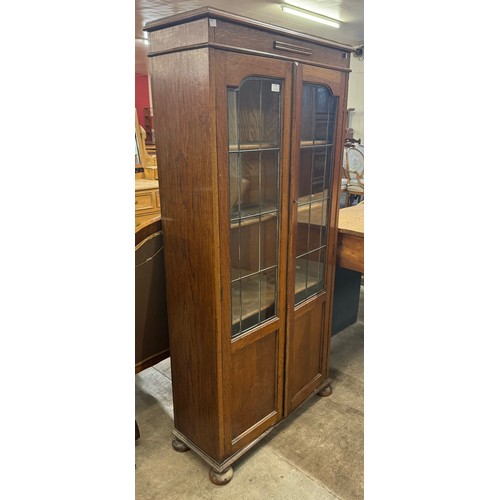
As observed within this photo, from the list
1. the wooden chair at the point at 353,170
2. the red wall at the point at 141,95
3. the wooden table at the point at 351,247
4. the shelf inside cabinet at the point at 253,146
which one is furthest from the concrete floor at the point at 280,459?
the red wall at the point at 141,95

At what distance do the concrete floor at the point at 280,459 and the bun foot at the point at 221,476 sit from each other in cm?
2

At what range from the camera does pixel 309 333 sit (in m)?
2.00

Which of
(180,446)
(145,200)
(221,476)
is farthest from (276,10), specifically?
(221,476)

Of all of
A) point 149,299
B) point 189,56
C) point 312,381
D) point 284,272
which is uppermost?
point 189,56

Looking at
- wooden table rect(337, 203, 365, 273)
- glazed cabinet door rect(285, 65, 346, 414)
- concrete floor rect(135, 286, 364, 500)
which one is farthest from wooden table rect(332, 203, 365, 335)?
concrete floor rect(135, 286, 364, 500)

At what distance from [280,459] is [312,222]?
1.06 meters

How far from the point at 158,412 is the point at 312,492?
2.86 ft

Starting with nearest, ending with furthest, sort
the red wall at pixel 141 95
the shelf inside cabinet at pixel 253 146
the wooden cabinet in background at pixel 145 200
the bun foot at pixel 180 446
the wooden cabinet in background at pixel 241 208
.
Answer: the wooden cabinet in background at pixel 241 208 < the shelf inside cabinet at pixel 253 146 < the bun foot at pixel 180 446 < the wooden cabinet in background at pixel 145 200 < the red wall at pixel 141 95

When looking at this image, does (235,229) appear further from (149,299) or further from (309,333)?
(309,333)

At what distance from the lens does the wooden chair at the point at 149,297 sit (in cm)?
171

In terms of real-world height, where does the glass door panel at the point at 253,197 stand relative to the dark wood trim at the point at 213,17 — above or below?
below

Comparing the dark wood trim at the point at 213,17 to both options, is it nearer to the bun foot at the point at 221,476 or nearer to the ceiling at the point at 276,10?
the bun foot at the point at 221,476
